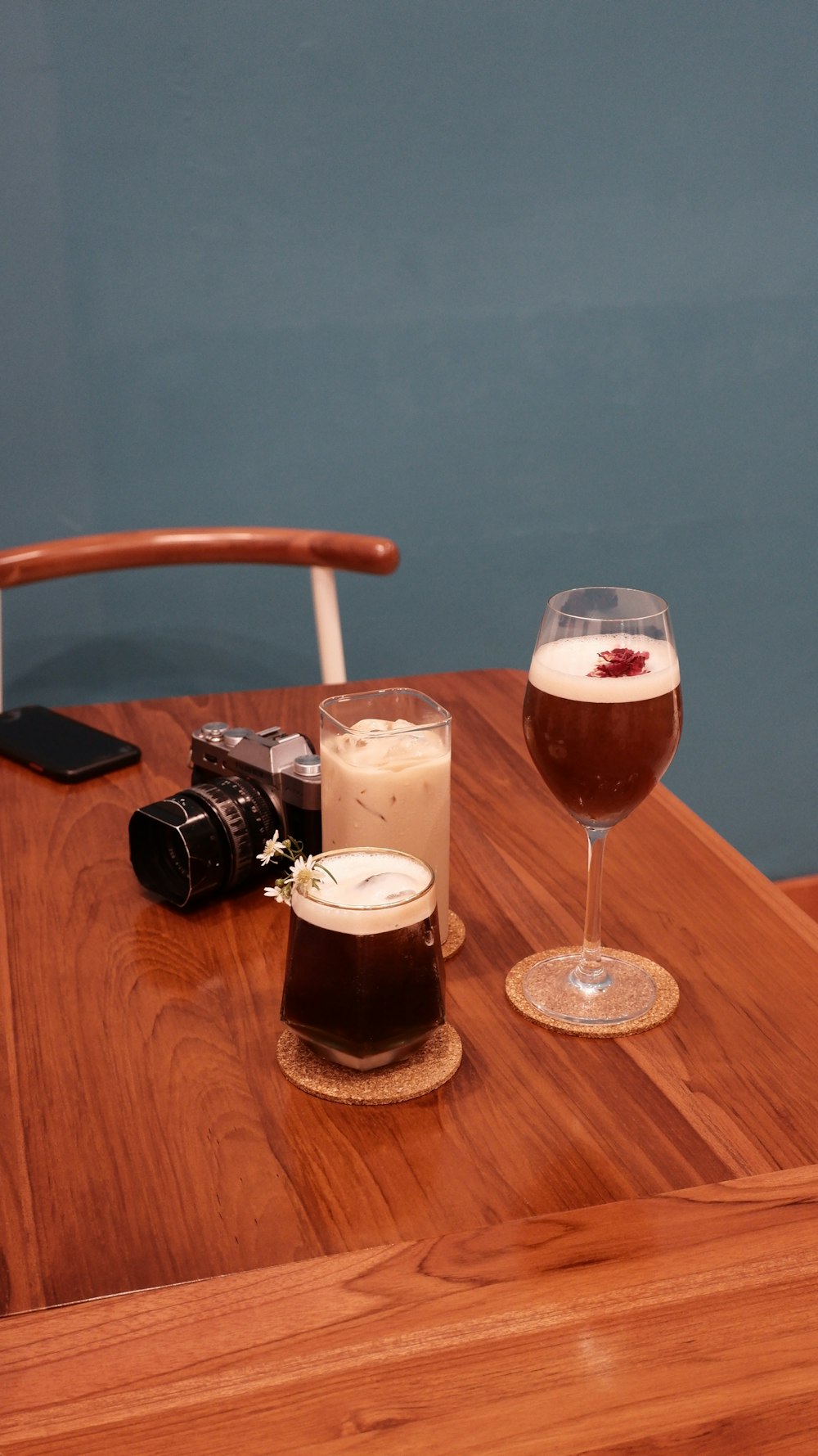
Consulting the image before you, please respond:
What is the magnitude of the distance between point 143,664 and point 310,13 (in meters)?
0.92

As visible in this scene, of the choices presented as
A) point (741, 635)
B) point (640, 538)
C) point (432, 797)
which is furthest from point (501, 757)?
point (741, 635)

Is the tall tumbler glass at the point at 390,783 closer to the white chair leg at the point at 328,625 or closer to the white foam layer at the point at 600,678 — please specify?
the white foam layer at the point at 600,678

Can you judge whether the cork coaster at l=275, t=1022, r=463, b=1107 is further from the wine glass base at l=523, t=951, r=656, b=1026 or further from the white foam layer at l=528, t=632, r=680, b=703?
the white foam layer at l=528, t=632, r=680, b=703

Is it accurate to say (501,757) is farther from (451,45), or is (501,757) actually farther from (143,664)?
(451,45)

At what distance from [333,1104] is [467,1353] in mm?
169

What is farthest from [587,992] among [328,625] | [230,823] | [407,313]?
[407,313]

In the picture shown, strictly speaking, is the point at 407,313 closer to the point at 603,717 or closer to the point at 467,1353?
the point at 603,717

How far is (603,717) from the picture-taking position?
2.24ft

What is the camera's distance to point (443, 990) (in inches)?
26.1

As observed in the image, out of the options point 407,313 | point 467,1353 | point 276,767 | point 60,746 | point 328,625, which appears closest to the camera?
point 467,1353

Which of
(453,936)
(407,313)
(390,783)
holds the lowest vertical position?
(453,936)

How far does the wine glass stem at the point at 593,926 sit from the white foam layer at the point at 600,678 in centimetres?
9

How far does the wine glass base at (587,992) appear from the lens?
2.29 ft

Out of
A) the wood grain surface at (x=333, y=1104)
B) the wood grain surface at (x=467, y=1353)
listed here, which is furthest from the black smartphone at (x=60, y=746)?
the wood grain surface at (x=467, y=1353)
